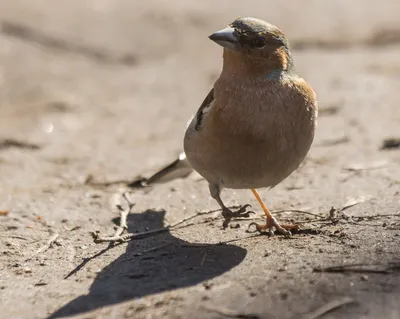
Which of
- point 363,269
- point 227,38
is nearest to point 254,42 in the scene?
point 227,38

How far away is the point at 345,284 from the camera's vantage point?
3434 millimetres

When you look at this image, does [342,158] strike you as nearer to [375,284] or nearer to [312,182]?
[312,182]

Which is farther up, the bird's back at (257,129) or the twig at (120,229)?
the bird's back at (257,129)

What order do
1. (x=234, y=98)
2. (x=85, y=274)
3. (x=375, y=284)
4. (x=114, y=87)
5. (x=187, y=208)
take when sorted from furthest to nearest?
1. (x=114, y=87)
2. (x=187, y=208)
3. (x=234, y=98)
4. (x=85, y=274)
5. (x=375, y=284)

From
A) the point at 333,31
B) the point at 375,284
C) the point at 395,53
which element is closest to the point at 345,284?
the point at 375,284

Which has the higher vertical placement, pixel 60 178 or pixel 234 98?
pixel 234 98

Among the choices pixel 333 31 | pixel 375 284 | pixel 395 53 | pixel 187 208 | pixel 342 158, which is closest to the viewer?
pixel 375 284

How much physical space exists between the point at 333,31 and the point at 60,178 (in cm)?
579

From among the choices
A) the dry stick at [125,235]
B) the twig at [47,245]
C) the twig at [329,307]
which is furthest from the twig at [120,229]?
the twig at [329,307]

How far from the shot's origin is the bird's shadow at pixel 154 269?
A: 359 cm

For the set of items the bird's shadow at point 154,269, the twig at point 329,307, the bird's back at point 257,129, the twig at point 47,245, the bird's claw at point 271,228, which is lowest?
the twig at point 47,245

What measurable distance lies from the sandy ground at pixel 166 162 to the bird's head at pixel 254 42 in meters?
1.00

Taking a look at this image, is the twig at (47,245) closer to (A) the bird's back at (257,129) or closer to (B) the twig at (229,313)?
(A) the bird's back at (257,129)

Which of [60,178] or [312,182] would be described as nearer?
[312,182]
